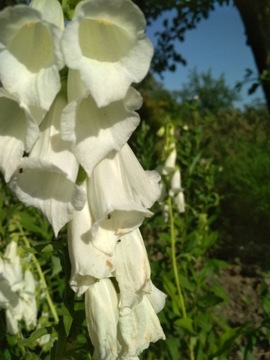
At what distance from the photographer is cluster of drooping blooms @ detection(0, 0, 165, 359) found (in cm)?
69

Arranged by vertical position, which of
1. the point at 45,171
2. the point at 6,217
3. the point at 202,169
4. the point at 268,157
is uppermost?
the point at 45,171

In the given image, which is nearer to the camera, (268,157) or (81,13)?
(81,13)

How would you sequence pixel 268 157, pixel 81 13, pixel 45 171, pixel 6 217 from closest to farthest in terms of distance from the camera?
pixel 81 13 < pixel 45 171 < pixel 6 217 < pixel 268 157

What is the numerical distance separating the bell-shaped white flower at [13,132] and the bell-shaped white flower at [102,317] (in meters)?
0.28

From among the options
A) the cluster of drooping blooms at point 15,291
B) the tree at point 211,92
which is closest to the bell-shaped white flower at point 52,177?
the cluster of drooping blooms at point 15,291

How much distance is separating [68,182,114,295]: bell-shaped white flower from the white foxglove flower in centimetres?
9

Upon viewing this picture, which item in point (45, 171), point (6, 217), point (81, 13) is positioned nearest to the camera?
point (81, 13)

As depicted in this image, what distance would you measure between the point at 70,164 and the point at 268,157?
554 cm

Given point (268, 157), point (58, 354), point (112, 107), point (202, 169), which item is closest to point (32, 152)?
point (112, 107)

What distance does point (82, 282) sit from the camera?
2.73 ft

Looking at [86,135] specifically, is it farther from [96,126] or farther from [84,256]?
[84,256]

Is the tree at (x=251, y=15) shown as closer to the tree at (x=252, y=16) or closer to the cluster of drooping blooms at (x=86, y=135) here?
the tree at (x=252, y=16)

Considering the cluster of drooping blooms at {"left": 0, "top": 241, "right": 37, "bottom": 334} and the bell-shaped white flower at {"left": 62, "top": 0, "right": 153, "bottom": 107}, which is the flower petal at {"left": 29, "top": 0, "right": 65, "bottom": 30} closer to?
the bell-shaped white flower at {"left": 62, "top": 0, "right": 153, "bottom": 107}

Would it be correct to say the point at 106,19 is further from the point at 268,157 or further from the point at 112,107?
the point at 268,157
